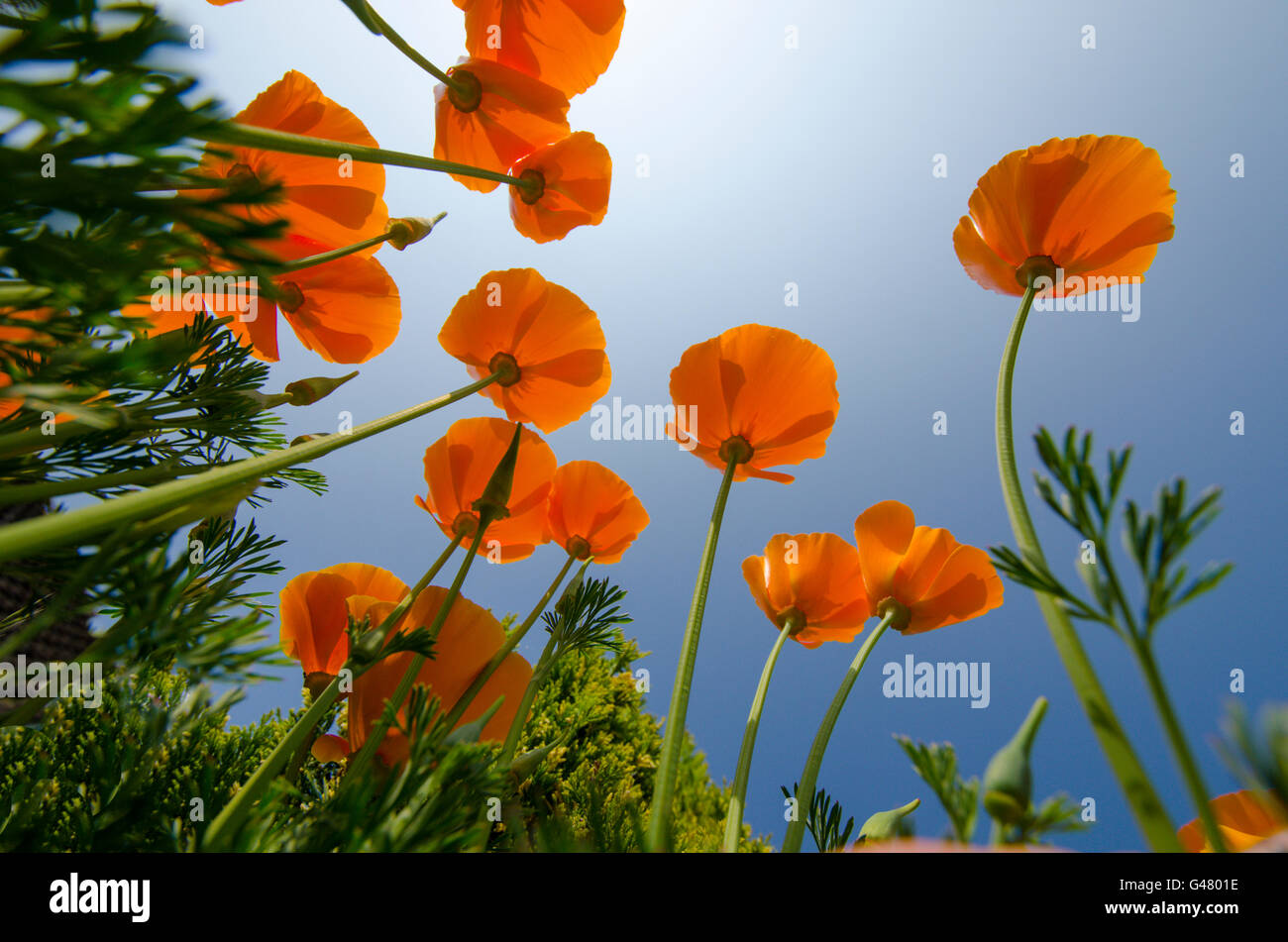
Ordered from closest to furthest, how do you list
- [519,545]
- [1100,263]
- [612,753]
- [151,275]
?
1. [151,275]
2. [1100,263]
3. [519,545]
4. [612,753]

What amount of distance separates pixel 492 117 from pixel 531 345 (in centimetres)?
26

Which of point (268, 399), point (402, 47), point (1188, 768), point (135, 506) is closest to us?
point (1188, 768)

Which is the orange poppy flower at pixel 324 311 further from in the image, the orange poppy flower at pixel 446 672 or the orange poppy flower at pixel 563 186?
the orange poppy flower at pixel 446 672

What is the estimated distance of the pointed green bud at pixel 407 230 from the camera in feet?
2.14

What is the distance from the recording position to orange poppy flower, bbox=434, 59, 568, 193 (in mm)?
639

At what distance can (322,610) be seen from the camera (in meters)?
0.64

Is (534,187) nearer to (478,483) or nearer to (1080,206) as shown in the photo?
(478,483)

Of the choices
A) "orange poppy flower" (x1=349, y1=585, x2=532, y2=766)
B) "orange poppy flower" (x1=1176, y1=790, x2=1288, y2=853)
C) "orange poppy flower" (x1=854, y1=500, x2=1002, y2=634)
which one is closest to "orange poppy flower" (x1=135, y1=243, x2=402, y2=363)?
"orange poppy flower" (x1=349, y1=585, x2=532, y2=766)

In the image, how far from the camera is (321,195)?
625mm

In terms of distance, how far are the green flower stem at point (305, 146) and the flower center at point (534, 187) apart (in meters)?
0.22

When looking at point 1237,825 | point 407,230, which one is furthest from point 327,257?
point 1237,825
